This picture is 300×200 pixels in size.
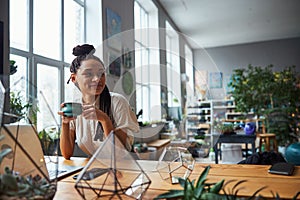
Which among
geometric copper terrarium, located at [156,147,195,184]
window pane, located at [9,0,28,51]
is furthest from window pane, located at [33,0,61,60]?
geometric copper terrarium, located at [156,147,195,184]

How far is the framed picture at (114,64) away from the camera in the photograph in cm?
357

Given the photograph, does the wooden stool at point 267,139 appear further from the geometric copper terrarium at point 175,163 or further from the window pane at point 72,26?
the geometric copper terrarium at point 175,163

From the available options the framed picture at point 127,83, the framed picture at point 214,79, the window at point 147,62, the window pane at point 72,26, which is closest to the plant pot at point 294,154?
the window at point 147,62

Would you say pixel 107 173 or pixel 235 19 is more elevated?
pixel 235 19

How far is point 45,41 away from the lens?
2594mm

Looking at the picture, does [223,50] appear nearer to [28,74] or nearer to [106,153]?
[28,74]

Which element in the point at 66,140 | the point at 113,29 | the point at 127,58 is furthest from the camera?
the point at 127,58

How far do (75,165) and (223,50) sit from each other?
8.30 meters

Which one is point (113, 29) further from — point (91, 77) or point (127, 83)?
point (91, 77)

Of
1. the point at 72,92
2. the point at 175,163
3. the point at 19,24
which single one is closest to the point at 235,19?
the point at 19,24

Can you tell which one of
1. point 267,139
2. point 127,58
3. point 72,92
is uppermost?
point 127,58

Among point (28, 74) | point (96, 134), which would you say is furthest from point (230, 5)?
point (96, 134)

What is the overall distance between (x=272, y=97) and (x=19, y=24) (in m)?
4.74

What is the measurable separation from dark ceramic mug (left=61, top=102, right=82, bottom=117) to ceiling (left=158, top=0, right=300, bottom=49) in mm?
4055
